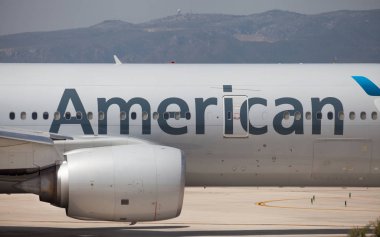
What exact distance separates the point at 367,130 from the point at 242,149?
3.41 meters

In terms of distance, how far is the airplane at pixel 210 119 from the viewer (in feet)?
88.4

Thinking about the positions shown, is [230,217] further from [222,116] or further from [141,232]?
[222,116]

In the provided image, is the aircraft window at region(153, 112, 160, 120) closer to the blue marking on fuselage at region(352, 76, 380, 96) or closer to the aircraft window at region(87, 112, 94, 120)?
the aircraft window at region(87, 112, 94, 120)

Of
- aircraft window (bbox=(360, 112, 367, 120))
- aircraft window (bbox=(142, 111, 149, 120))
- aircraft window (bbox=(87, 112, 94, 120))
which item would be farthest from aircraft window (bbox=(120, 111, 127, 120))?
aircraft window (bbox=(360, 112, 367, 120))

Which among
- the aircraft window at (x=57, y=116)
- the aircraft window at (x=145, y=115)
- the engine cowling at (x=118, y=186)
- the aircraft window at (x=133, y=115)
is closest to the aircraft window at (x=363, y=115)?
the engine cowling at (x=118, y=186)

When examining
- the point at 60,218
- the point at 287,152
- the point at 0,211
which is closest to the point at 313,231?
the point at 287,152

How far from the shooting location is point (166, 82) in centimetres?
2767

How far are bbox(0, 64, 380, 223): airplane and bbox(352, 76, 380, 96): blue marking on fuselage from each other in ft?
0.09

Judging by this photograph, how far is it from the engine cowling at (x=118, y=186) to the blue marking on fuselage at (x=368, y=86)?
610cm

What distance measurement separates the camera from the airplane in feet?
88.4

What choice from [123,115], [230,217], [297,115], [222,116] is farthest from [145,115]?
[230,217]

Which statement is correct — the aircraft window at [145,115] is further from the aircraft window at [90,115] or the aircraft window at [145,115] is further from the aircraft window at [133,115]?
the aircraft window at [90,115]

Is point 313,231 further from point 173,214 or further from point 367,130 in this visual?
point 173,214

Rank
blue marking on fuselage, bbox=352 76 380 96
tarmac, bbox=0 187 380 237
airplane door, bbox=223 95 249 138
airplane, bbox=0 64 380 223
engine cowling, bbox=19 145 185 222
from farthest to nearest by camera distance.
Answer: tarmac, bbox=0 187 380 237 < blue marking on fuselage, bbox=352 76 380 96 < airplane door, bbox=223 95 249 138 < airplane, bbox=0 64 380 223 < engine cowling, bbox=19 145 185 222
